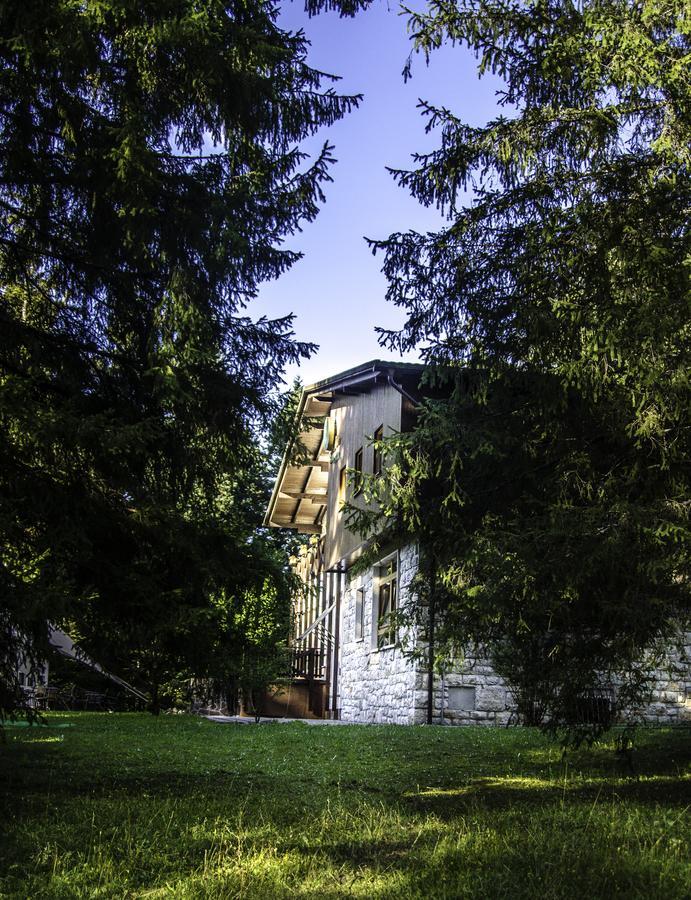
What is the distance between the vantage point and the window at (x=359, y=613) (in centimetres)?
2094

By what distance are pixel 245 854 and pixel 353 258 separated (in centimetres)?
586

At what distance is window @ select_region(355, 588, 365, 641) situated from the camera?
20.9 m

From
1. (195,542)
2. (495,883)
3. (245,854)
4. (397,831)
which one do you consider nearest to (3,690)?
(195,542)

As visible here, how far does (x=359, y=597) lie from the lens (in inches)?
836

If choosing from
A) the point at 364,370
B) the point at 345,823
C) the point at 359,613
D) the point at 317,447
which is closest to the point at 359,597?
the point at 359,613

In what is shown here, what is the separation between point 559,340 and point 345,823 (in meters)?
3.95

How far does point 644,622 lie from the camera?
6.70 meters

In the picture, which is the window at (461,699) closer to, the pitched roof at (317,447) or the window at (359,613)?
the pitched roof at (317,447)

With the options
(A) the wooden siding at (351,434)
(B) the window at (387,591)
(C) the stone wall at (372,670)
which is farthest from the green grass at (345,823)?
(A) the wooden siding at (351,434)

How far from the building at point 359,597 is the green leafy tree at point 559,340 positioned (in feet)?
3.56

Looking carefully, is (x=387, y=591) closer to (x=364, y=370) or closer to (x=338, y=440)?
(x=364, y=370)

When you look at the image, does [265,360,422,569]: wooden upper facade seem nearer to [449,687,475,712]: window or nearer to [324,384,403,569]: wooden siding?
[324,384,403,569]: wooden siding

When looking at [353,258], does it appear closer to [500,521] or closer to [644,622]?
[500,521]

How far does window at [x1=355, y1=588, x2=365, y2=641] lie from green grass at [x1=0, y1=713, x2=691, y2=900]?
10.6m
